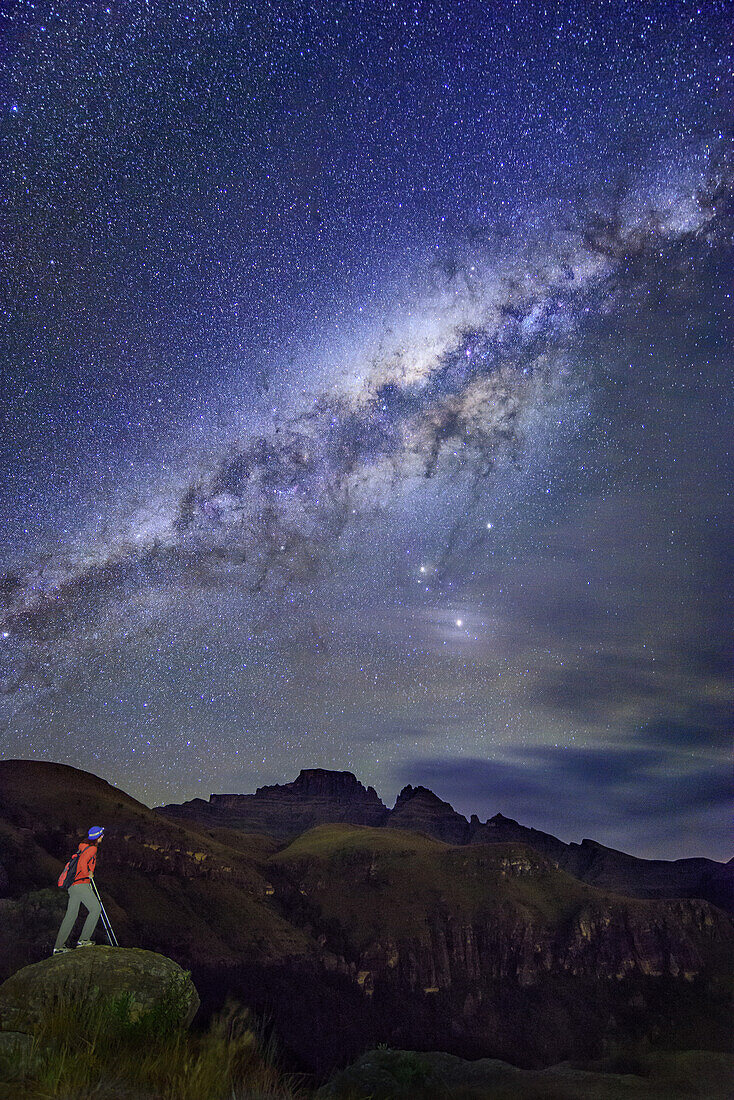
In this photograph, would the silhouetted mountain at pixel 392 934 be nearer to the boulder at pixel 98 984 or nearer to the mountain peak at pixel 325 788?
the boulder at pixel 98 984

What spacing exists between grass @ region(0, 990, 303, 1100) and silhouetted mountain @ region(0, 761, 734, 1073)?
51854 mm

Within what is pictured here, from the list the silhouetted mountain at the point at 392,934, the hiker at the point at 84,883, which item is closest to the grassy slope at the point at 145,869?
the silhouetted mountain at the point at 392,934

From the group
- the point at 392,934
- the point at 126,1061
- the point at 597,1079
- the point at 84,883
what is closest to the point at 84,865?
the point at 84,883

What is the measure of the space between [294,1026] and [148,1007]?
219 feet

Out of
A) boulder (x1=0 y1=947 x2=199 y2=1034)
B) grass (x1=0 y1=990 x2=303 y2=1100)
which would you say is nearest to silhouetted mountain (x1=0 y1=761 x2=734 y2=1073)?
boulder (x1=0 y1=947 x2=199 y2=1034)

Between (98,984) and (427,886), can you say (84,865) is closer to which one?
(98,984)

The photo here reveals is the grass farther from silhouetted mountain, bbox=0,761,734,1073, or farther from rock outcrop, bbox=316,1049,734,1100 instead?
silhouetted mountain, bbox=0,761,734,1073

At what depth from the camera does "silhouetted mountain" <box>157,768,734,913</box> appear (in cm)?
15462

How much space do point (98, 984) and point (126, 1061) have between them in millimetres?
2794

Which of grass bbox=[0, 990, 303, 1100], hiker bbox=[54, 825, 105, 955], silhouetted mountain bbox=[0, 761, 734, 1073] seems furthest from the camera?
silhouetted mountain bbox=[0, 761, 734, 1073]

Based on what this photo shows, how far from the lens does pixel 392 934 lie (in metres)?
86.8

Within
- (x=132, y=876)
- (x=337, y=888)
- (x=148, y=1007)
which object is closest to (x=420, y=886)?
(x=337, y=888)

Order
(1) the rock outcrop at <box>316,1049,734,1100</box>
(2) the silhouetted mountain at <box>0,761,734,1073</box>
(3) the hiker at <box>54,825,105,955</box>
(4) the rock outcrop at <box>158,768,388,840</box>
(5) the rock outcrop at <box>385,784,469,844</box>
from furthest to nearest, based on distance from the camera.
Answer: (5) the rock outcrop at <box>385,784,469,844</box> < (4) the rock outcrop at <box>158,768,388,840</box> < (2) the silhouetted mountain at <box>0,761,734,1073</box> < (1) the rock outcrop at <box>316,1049,734,1100</box> < (3) the hiker at <box>54,825,105,955</box>

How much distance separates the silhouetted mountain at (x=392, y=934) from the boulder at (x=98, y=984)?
164ft
